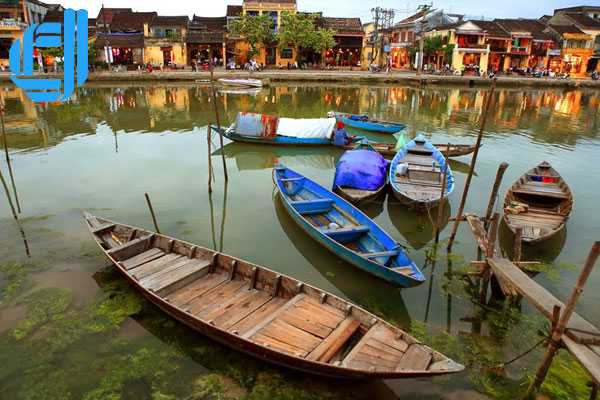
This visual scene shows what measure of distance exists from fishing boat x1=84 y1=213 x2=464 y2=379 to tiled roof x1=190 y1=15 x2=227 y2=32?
2090 inches

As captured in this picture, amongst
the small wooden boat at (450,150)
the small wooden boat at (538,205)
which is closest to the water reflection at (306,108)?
the small wooden boat at (450,150)

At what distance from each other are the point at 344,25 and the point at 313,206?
53996 mm

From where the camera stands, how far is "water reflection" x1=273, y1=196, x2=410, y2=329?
8.75m

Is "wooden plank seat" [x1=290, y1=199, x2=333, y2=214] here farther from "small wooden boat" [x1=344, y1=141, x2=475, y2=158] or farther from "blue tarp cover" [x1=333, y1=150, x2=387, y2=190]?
"small wooden boat" [x1=344, y1=141, x2=475, y2=158]

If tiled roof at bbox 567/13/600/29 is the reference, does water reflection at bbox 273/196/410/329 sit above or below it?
below

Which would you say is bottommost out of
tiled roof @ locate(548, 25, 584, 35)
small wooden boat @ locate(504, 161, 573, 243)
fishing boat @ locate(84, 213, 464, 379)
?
fishing boat @ locate(84, 213, 464, 379)

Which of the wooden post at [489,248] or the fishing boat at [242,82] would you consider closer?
the wooden post at [489,248]

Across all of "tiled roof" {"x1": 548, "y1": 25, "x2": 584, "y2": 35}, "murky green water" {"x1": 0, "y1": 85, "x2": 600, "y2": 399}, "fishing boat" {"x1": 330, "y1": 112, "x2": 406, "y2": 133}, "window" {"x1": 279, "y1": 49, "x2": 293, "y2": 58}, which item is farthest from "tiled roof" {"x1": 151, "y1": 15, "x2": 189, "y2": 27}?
"tiled roof" {"x1": 548, "y1": 25, "x2": 584, "y2": 35}

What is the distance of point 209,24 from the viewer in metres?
57.7

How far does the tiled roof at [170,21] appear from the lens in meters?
54.8

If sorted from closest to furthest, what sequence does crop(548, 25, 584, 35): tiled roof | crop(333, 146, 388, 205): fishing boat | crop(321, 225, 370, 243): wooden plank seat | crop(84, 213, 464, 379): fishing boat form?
crop(84, 213, 464, 379): fishing boat → crop(321, 225, 370, 243): wooden plank seat → crop(333, 146, 388, 205): fishing boat → crop(548, 25, 584, 35): tiled roof

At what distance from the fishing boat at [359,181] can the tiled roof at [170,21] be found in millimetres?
50208

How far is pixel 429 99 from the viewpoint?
40.6 m

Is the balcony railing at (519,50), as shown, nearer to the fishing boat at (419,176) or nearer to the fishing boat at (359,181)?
the fishing boat at (419,176)
